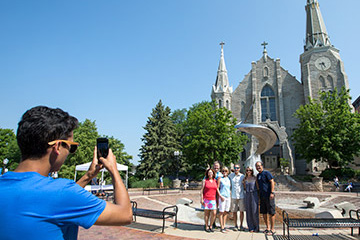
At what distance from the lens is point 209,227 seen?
6.96 meters

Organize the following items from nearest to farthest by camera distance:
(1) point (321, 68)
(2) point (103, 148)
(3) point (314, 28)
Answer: (2) point (103, 148) < (1) point (321, 68) < (3) point (314, 28)

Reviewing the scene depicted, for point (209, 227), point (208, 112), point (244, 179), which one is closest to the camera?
point (209, 227)

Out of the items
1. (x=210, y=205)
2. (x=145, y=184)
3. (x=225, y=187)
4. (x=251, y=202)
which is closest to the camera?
(x=210, y=205)

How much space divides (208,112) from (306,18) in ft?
107

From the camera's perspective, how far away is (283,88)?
41906mm

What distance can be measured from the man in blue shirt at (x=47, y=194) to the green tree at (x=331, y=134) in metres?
32.0

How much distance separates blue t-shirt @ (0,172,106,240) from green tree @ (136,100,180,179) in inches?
1349

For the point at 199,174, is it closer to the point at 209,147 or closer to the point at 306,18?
the point at 209,147

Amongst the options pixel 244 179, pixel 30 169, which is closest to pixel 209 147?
pixel 244 179

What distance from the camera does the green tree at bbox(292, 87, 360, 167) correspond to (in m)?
28.7

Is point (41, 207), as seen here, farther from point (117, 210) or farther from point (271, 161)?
point (271, 161)

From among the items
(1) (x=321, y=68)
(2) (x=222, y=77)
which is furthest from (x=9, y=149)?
(1) (x=321, y=68)

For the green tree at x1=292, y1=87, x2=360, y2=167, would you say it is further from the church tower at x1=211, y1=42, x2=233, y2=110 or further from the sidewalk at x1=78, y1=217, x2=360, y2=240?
the sidewalk at x1=78, y1=217, x2=360, y2=240

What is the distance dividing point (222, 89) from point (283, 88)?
10.6 m
